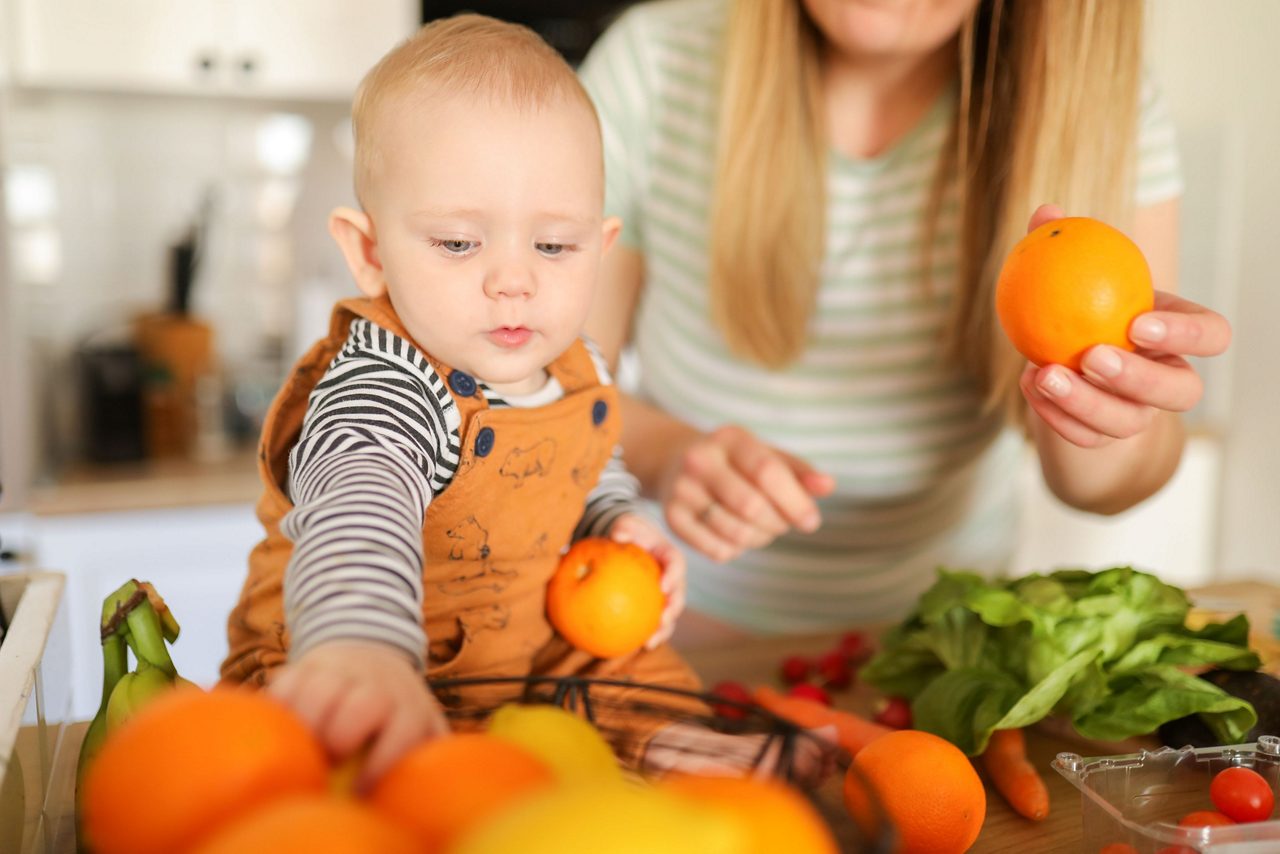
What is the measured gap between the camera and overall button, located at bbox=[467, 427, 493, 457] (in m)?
0.73

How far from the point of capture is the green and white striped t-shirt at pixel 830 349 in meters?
1.40

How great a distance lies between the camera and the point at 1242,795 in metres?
0.68

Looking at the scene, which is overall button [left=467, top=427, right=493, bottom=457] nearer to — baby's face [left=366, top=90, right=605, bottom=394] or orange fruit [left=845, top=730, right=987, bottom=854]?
baby's face [left=366, top=90, right=605, bottom=394]

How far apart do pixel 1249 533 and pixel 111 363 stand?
2939mm

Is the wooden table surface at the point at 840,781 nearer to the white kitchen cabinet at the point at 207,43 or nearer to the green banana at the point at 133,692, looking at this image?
the green banana at the point at 133,692

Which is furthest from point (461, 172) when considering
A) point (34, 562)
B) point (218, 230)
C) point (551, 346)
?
point (218, 230)

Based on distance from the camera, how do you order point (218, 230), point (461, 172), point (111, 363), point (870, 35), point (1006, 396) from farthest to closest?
point (218, 230), point (111, 363), point (1006, 396), point (870, 35), point (461, 172)

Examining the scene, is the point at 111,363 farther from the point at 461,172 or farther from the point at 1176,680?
the point at 1176,680

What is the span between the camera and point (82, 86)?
8.46ft

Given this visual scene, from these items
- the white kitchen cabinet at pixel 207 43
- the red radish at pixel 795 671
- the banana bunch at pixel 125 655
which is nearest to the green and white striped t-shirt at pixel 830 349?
the red radish at pixel 795 671

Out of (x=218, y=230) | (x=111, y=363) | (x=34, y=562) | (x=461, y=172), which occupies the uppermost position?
(x=461, y=172)

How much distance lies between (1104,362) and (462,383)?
429 mm

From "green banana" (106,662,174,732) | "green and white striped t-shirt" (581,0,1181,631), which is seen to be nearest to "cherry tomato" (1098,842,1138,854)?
"green banana" (106,662,174,732)

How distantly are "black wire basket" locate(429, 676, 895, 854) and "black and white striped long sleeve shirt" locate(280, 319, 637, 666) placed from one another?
8 cm
